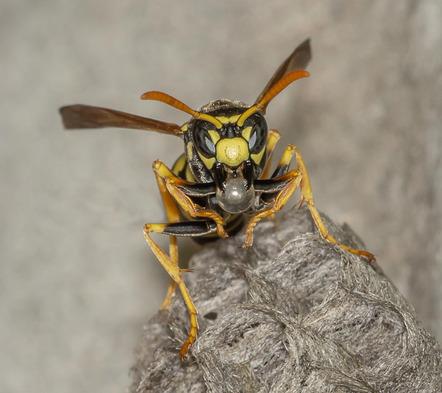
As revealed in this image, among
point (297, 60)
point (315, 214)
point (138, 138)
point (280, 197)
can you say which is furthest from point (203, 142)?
point (138, 138)

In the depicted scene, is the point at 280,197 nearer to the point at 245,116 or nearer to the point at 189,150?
the point at 245,116

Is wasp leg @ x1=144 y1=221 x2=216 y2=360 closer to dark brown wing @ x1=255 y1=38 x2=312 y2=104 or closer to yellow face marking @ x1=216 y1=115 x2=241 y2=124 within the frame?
yellow face marking @ x1=216 y1=115 x2=241 y2=124

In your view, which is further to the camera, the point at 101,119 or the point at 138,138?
the point at 138,138

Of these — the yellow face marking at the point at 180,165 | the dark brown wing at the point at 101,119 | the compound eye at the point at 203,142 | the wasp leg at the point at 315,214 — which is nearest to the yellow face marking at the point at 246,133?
the compound eye at the point at 203,142

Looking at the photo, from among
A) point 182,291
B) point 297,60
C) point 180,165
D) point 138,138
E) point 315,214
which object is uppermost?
point 138,138

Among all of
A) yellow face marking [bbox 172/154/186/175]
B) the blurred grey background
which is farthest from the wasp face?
the blurred grey background

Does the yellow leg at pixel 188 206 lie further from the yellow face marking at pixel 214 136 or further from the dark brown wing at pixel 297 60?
the dark brown wing at pixel 297 60

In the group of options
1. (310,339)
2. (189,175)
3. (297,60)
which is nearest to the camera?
(310,339)

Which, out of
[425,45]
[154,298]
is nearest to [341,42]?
[425,45]
